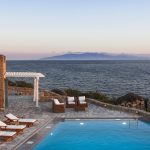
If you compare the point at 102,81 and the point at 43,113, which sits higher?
the point at 43,113

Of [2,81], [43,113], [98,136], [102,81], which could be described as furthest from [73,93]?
[102,81]

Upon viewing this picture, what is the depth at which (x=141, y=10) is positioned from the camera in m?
36.1

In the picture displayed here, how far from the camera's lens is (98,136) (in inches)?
541

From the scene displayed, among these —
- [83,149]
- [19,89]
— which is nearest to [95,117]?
[83,149]

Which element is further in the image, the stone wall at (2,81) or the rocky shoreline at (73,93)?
the rocky shoreline at (73,93)

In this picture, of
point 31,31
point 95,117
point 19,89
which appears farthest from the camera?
point 31,31

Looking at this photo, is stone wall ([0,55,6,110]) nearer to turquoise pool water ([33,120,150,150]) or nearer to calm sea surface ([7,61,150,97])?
turquoise pool water ([33,120,150,150])

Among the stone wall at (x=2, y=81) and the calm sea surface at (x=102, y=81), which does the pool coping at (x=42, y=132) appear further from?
the calm sea surface at (x=102, y=81)

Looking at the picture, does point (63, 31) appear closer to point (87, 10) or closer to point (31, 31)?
point (31, 31)

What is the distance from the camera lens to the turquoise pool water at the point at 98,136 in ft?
40.6

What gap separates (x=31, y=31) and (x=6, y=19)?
9320mm

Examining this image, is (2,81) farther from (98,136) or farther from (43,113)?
(98,136)

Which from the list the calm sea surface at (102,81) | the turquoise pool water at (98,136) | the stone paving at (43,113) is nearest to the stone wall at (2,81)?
the stone paving at (43,113)

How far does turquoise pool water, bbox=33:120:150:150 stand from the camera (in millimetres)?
12383
